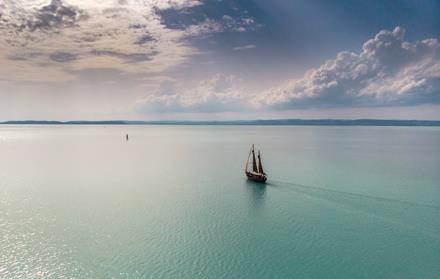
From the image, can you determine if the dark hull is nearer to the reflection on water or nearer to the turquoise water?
the reflection on water

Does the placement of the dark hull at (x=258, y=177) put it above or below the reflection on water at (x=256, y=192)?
above

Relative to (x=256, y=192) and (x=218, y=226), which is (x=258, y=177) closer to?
(x=256, y=192)

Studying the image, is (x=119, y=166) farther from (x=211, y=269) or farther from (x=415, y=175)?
(x=415, y=175)

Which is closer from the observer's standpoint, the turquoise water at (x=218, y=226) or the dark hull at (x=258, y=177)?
the turquoise water at (x=218, y=226)

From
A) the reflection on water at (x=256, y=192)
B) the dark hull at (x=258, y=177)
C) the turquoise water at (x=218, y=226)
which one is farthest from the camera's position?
the dark hull at (x=258, y=177)

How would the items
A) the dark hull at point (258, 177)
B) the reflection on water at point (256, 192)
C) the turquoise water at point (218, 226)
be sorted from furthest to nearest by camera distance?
the dark hull at point (258, 177) → the reflection on water at point (256, 192) → the turquoise water at point (218, 226)

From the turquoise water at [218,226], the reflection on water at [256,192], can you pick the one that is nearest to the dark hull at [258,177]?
the reflection on water at [256,192]

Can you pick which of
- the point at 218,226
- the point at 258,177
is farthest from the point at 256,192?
the point at 218,226

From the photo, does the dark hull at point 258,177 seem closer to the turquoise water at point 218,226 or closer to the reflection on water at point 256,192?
the reflection on water at point 256,192

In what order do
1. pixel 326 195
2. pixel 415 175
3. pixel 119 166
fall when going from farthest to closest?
pixel 119 166
pixel 415 175
pixel 326 195

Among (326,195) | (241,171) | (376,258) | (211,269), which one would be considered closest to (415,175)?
(326,195)

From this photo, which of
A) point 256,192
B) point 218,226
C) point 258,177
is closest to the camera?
point 218,226
